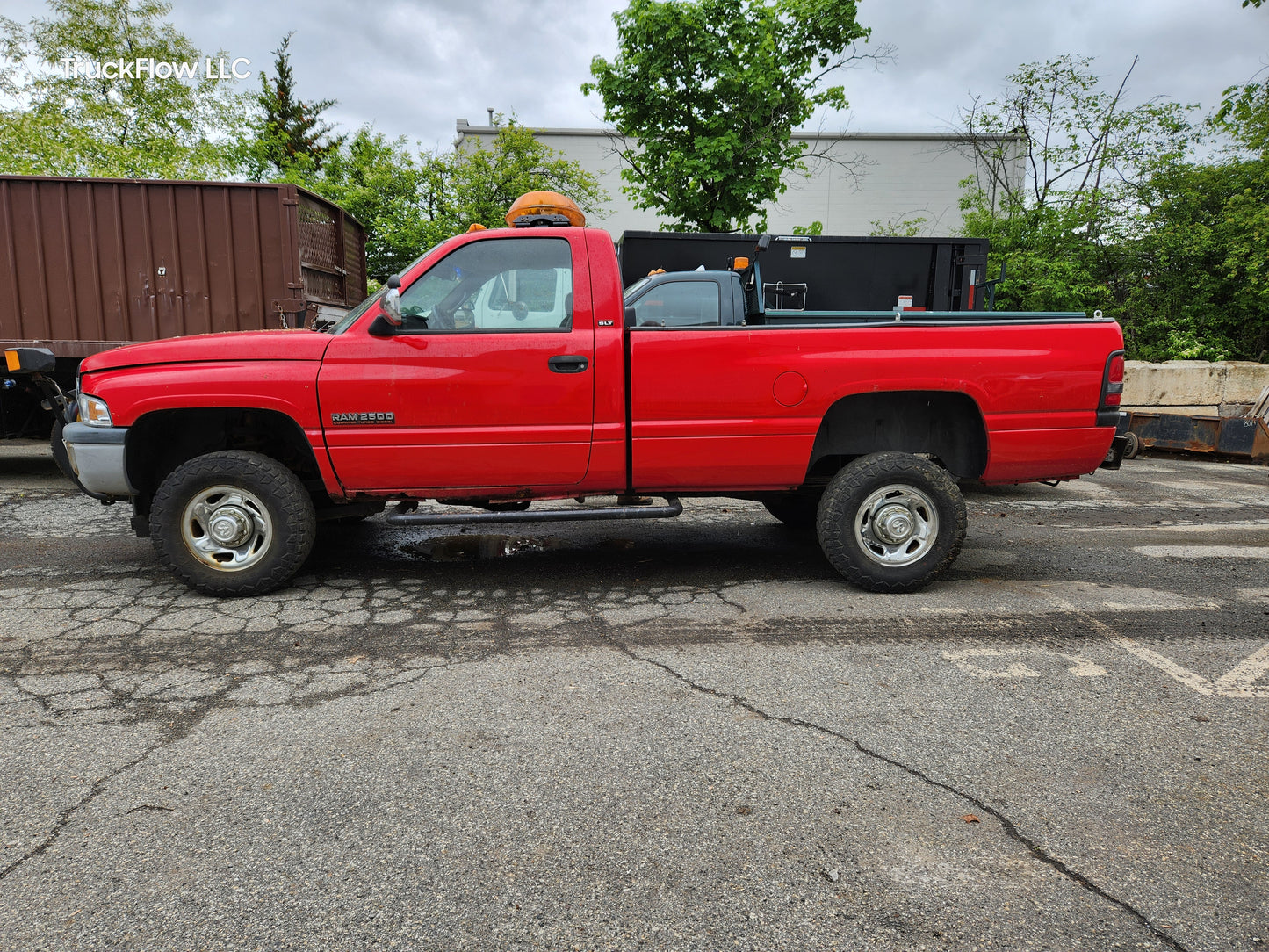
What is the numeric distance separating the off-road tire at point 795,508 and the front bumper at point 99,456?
388 centimetres

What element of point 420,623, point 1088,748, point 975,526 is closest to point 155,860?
point 420,623

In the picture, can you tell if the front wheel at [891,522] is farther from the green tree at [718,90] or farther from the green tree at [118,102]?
the green tree at [118,102]

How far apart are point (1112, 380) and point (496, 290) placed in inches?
140

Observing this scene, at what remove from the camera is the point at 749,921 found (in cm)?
197

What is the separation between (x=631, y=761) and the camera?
2.72m

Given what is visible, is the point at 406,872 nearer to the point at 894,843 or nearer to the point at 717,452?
the point at 894,843

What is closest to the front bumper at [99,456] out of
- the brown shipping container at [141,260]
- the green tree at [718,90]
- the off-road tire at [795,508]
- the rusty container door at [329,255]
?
the off-road tire at [795,508]

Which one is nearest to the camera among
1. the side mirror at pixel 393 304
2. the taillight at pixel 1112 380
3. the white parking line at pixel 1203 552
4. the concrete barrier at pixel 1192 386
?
the side mirror at pixel 393 304

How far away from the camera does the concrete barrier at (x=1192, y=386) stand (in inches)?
505

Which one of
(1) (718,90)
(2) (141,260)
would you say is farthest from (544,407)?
(1) (718,90)

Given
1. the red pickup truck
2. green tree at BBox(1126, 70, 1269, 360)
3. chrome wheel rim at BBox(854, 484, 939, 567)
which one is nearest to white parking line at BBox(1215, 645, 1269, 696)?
the red pickup truck

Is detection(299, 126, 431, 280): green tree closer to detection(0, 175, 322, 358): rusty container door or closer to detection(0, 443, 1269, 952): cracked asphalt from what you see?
detection(0, 175, 322, 358): rusty container door

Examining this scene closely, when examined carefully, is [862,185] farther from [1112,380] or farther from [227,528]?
[227,528]

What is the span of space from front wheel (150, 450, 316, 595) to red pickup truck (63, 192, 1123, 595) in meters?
0.01
